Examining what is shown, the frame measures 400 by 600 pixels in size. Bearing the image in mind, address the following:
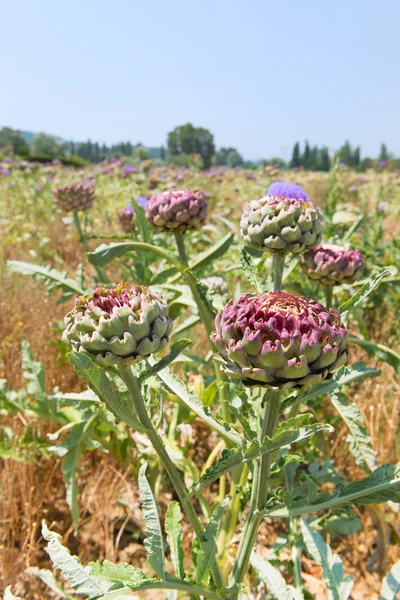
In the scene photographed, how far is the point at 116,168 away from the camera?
18.0 ft

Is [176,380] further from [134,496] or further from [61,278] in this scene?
[134,496]

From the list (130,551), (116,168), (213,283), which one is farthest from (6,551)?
(116,168)

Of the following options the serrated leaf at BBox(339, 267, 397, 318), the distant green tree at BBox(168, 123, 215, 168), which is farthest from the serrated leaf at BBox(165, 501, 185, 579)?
the distant green tree at BBox(168, 123, 215, 168)

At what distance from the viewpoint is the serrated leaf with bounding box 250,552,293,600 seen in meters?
0.82

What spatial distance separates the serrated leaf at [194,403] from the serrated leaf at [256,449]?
0.05 meters

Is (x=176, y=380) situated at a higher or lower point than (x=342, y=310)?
lower

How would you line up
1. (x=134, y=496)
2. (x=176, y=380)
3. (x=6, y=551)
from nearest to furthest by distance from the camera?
(x=176, y=380)
(x=6, y=551)
(x=134, y=496)

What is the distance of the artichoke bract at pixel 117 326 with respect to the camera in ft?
2.07

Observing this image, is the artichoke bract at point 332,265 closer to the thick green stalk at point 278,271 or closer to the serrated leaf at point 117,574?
the thick green stalk at point 278,271

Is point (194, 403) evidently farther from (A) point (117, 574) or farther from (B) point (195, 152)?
(B) point (195, 152)

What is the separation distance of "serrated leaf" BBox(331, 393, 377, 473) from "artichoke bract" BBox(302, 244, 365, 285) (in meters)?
0.27

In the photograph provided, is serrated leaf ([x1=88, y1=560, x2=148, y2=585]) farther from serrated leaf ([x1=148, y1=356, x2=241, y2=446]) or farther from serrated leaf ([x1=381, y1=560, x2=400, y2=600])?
serrated leaf ([x1=381, y1=560, x2=400, y2=600])

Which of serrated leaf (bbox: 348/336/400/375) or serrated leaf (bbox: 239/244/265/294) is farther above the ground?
serrated leaf (bbox: 239/244/265/294)

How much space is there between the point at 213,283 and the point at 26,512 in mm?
815
